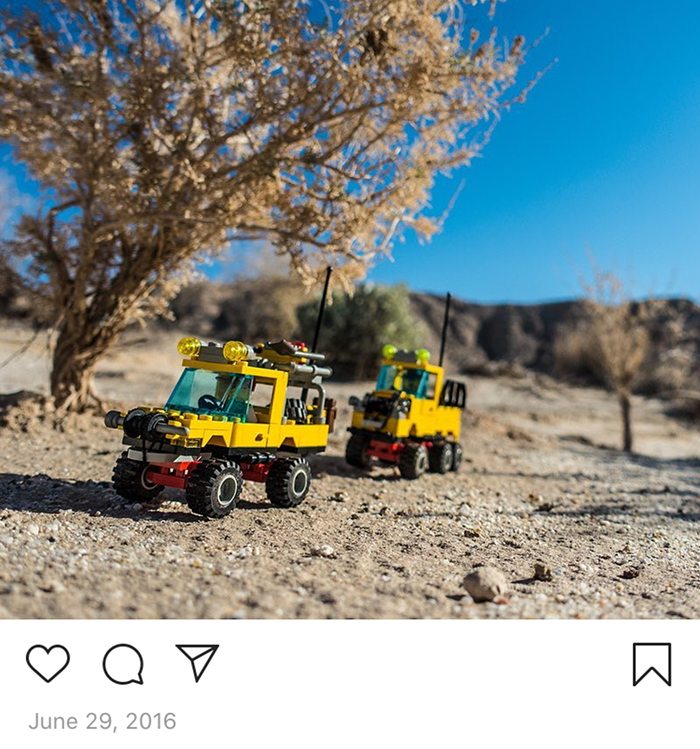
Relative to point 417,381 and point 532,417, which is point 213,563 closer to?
point 417,381

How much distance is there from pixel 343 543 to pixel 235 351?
225 centimetres

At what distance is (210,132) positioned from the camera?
10211mm

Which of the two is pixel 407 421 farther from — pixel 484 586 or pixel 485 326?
pixel 485 326

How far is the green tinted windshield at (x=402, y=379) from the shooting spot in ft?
33.5

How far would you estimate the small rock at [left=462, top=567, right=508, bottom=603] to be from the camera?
4.43 m

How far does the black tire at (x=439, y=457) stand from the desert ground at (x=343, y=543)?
338 mm

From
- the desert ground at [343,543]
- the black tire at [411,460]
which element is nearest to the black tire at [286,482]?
the desert ground at [343,543]

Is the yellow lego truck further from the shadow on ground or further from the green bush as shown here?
the green bush

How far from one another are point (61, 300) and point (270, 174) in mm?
4626

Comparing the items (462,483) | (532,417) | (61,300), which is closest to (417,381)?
(462,483)

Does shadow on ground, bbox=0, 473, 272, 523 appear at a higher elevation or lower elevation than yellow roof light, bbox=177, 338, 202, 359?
lower

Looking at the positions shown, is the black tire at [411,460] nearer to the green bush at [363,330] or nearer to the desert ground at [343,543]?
the desert ground at [343,543]
